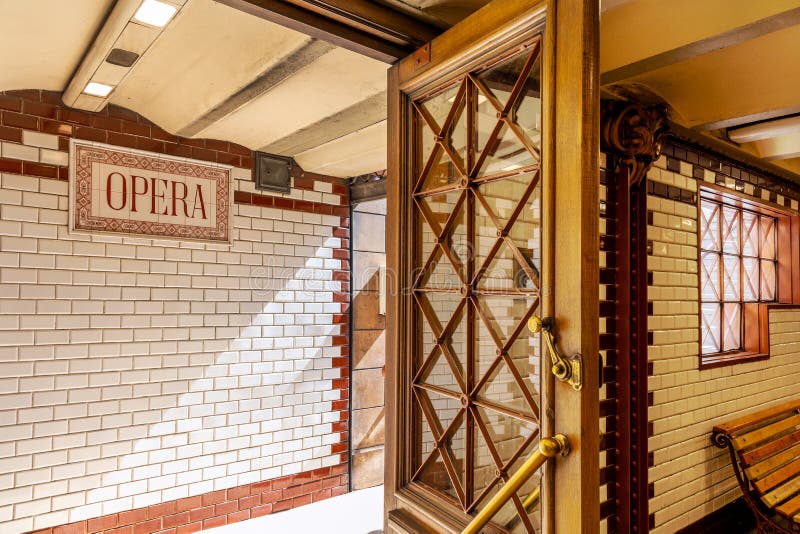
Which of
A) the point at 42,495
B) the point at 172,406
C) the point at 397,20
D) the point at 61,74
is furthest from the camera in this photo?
the point at 172,406

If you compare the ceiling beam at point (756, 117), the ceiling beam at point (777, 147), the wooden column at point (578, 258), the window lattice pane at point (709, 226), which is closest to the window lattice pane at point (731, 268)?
the window lattice pane at point (709, 226)

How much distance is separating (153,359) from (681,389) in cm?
323

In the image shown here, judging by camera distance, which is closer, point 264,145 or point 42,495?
point 42,495

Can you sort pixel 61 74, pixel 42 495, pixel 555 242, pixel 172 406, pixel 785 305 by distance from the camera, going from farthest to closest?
pixel 785 305 < pixel 172 406 < pixel 42 495 < pixel 61 74 < pixel 555 242

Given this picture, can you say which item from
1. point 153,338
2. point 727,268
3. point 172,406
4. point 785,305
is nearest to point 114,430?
point 172,406

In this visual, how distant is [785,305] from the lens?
3818 millimetres

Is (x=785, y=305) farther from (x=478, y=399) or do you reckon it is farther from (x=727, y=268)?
(x=478, y=399)

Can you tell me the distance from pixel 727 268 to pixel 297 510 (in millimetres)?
3651

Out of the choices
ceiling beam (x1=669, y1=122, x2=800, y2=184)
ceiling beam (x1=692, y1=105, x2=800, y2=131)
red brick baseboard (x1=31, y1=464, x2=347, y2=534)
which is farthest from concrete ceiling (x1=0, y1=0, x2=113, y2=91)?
ceiling beam (x1=692, y1=105, x2=800, y2=131)

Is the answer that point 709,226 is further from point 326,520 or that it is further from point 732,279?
point 326,520

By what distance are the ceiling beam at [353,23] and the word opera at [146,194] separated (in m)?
1.89

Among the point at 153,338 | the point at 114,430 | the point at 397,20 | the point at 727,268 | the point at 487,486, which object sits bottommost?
the point at 114,430

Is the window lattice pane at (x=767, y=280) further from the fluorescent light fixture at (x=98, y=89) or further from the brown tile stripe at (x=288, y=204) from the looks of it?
the fluorescent light fixture at (x=98, y=89)

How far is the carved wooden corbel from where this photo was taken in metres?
2.42
